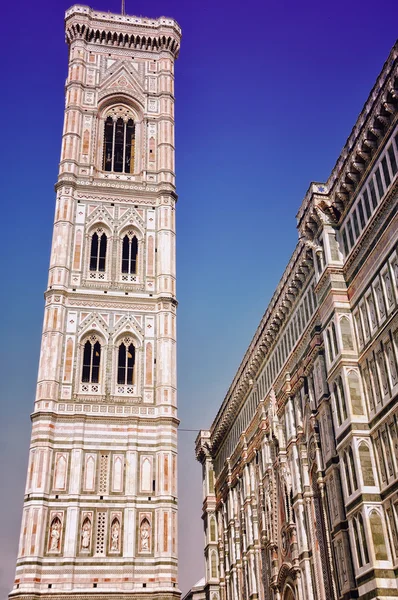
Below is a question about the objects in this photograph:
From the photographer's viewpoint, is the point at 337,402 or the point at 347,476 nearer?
the point at 347,476

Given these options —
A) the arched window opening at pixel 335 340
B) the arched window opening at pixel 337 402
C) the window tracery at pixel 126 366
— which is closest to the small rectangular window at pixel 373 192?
the arched window opening at pixel 335 340

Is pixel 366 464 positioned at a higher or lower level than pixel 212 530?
lower

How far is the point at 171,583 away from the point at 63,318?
46.3ft

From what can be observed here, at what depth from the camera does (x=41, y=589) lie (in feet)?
99.6

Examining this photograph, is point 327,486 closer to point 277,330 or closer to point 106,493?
point 277,330

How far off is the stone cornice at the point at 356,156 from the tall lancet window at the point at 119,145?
20.4m

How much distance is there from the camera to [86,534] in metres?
32.0

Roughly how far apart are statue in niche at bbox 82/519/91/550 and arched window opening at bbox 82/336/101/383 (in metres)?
7.16

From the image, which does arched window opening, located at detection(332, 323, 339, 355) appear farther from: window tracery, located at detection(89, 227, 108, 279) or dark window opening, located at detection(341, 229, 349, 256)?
window tracery, located at detection(89, 227, 108, 279)

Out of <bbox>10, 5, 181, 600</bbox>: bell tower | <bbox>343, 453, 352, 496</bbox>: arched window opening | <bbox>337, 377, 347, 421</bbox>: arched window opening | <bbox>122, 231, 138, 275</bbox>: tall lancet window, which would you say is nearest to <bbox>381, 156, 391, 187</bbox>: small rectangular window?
→ <bbox>337, 377, 347, 421</bbox>: arched window opening

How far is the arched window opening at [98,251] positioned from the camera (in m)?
39.6

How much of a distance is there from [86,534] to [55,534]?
136 centimetres

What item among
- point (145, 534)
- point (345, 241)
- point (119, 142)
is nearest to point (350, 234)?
point (345, 241)

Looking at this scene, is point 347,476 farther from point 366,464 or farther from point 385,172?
point 385,172
